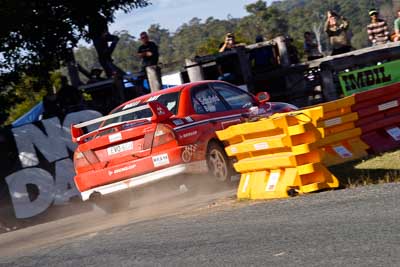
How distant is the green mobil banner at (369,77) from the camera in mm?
17828

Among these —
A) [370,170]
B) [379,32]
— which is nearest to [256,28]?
[379,32]

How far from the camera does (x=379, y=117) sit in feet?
39.4

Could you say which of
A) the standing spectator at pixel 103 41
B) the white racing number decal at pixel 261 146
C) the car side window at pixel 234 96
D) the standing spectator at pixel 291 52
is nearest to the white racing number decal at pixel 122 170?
the white racing number decal at pixel 261 146

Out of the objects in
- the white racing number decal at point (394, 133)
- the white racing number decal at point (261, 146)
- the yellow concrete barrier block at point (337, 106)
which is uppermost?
the yellow concrete barrier block at point (337, 106)

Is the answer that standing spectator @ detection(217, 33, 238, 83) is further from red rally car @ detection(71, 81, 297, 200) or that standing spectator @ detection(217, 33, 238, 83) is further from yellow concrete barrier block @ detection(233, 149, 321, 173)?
yellow concrete barrier block @ detection(233, 149, 321, 173)

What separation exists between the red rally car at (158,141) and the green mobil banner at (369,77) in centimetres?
574

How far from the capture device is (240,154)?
10.7m

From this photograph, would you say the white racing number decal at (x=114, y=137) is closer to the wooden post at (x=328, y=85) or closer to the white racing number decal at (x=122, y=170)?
the white racing number decal at (x=122, y=170)

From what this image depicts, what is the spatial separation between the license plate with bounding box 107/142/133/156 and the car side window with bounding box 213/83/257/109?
1833 mm

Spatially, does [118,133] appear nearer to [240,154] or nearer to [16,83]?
[240,154]

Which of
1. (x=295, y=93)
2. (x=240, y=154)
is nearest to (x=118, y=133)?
(x=240, y=154)

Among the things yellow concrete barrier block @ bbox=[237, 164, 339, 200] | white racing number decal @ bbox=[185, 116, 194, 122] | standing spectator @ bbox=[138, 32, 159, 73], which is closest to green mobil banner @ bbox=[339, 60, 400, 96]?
standing spectator @ bbox=[138, 32, 159, 73]

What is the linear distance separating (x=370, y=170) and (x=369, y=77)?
8.10m

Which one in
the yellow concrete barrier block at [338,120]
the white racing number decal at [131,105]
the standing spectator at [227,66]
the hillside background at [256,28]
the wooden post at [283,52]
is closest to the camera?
the yellow concrete barrier block at [338,120]
